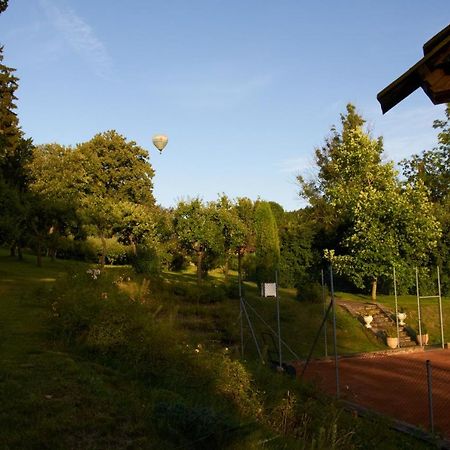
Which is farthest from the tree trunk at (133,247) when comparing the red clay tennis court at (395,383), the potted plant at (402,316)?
the red clay tennis court at (395,383)

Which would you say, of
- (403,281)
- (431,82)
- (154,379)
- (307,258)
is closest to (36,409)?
(154,379)

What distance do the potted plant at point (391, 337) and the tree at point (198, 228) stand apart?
10.7 meters

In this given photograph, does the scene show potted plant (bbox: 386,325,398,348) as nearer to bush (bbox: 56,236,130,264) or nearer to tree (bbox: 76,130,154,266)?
bush (bbox: 56,236,130,264)

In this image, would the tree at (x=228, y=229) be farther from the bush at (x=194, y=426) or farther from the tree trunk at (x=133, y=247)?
the bush at (x=194, y=426)

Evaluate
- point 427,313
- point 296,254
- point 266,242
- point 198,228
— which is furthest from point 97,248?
point 427,313

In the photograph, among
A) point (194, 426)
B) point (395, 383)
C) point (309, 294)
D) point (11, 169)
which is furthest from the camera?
point (11, 169)

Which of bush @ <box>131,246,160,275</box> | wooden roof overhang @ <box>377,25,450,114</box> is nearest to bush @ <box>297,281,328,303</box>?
bush @ <box>131,246,160,275</box>

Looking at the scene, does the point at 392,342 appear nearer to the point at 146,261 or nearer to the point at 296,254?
the point at 146,261

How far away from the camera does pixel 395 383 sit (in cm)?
1529

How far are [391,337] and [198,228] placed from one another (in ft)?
40.3

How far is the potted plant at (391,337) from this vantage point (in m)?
22.9

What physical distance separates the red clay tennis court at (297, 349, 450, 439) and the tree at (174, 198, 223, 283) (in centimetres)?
1249

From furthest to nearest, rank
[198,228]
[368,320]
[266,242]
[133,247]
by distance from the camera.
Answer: [266,242]
[133,247]
[198,228]
[368,320]

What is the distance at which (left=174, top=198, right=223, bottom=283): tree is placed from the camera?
2986 cm
